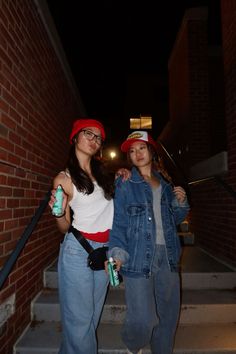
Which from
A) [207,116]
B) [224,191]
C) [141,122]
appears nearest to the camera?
[224,191]

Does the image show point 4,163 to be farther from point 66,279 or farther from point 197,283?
point 197,283

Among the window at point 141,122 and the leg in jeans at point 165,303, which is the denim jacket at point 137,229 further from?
the window at point 141,122

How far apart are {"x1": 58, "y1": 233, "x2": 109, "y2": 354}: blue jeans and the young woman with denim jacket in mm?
239

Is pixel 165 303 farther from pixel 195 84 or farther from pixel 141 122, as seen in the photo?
pixel 141 122

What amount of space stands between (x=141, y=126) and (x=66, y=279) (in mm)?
12500

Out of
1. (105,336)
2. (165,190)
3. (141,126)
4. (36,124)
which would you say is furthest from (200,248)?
(141,126)

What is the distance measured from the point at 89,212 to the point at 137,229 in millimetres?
400

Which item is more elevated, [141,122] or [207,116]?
[141,122]

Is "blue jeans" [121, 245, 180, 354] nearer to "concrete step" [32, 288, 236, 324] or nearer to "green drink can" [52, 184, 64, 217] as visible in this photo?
"green drink can" [52, 184, 64, 217]

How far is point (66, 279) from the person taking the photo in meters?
2.00

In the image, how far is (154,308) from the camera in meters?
2.17

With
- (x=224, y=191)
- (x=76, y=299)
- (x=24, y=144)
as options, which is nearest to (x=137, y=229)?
(x=76, y=299)

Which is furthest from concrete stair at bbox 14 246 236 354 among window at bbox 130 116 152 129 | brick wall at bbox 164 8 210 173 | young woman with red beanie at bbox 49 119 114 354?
window at bbox 130 116 152 129

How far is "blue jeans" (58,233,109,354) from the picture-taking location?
1.96 m
